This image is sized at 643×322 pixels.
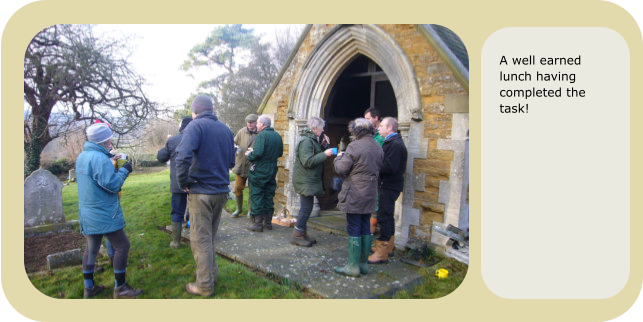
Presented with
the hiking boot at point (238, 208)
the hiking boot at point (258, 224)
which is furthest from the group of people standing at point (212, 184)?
the hiking boot at point (238, 208)

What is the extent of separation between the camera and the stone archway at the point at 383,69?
4711 mm

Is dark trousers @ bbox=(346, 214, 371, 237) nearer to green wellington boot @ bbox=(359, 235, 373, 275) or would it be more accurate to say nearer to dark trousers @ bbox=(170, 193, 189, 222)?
green wellington boot @ bbox=(359, 235, 373, 275)

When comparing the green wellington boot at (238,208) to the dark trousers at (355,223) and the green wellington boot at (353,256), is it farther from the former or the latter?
the dark trousers at (355,223)

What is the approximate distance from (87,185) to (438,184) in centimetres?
378

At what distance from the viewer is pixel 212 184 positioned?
3334 mm

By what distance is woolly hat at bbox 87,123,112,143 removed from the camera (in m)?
3.06

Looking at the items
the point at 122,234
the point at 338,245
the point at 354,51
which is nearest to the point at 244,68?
the point at 354,51

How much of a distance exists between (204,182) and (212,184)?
2.9 inches

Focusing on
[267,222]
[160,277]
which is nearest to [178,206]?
[160,277]

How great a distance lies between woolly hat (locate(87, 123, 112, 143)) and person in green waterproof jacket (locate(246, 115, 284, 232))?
2275 millimetres

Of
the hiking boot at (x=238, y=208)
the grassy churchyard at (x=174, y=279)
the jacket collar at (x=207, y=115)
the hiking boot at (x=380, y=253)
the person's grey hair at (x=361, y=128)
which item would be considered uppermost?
the jacket collar at (x=207, y=115)

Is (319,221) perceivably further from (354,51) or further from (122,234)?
(122,234)

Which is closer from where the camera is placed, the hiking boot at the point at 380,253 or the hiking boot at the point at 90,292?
the hiking boot at the point at 90,292

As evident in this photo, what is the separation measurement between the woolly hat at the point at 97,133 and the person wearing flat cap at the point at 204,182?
0.62m
